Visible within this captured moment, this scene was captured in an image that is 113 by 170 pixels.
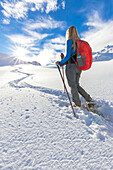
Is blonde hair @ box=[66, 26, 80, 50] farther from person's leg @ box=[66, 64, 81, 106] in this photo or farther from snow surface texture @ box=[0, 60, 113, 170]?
snow surface texture @ box=[0, 60, 113, 170]

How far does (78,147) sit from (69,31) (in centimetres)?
234

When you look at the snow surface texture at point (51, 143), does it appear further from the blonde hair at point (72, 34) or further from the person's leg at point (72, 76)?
the blonde hair at point (72, 34)

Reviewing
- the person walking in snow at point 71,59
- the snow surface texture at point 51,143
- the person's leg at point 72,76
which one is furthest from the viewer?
the person's leg at point 72,76

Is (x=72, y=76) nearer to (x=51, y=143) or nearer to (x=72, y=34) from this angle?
(x=72, y=34)

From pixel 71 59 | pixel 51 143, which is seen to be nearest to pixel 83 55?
pixel 71 59

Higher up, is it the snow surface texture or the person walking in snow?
the person walking in snow

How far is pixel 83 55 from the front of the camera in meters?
2.38

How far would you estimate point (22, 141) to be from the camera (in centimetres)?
120

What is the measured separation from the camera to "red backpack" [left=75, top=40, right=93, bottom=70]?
2316 millimetres

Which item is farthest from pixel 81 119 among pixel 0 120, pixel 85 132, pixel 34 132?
→ pixel 0 120

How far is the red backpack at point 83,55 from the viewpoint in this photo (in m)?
2.32

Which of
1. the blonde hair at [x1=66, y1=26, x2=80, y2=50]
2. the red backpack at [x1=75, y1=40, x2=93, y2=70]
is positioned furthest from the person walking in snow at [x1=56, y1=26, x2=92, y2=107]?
the red backpack at [x1=75, y1=40, x2=93, y2=70]

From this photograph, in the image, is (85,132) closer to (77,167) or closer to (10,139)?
(77,167)

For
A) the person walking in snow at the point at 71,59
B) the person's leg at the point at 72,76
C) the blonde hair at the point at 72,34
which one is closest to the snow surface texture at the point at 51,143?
the person's leg at the point at 72,76
